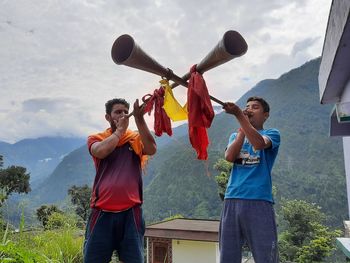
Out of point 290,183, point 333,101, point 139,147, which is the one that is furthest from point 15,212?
point 290,183

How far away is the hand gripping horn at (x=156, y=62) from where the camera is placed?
1323 mm

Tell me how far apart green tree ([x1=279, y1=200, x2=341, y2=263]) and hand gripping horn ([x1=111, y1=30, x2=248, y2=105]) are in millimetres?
12260

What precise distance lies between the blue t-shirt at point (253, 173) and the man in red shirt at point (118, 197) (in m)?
0.53

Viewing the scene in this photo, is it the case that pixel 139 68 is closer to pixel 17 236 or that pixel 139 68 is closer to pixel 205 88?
pixel 205 88

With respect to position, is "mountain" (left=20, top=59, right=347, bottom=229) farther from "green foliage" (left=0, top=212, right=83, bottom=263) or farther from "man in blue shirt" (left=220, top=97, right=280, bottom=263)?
"man in blue shirt" (left=220, top=97, right=280, bottom=263)

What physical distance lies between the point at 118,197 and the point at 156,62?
843 mm

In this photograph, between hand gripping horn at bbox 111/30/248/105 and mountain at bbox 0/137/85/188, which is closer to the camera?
hand gripping horn at bbox 111/30/248/105

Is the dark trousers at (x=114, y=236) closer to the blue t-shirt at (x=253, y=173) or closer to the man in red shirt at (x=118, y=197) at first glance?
the man in red shirt at (x=118, y=197)

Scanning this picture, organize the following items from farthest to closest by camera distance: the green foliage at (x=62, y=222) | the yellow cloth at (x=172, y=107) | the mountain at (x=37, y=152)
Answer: the mountain at (x=37, y=152), the green foliage at (x=62, y=222), the yellow cloth at (x=172, y=107)

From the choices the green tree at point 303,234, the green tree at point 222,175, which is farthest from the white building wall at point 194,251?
the green tree at point 303,234

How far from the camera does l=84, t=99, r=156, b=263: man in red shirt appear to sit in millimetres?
1877

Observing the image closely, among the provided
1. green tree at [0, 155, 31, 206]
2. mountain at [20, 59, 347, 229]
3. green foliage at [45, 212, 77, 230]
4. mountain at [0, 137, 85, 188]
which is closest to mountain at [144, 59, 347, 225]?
mountain at [20, 59, 347, 229]

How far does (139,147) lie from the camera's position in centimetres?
211

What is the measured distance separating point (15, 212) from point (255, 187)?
4.89ft
